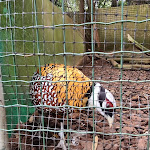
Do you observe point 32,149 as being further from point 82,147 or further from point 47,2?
point 47,2

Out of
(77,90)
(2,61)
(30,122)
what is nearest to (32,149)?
(30,122)

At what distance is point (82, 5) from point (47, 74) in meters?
2.26

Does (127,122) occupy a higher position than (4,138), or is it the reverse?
(4,138)

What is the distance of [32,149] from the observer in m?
1.63

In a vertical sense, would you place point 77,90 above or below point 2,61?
below

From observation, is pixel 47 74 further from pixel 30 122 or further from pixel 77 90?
pixel 30 122

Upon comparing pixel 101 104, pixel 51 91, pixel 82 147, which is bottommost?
pixel 82 147

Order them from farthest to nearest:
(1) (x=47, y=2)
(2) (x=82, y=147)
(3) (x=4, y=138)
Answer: (1) (x=47, y=2), (2) (x=82, y=147), (3) (x=4, y=138)

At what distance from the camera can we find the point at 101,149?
1.62 meters

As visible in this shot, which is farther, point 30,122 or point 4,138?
point 30,122

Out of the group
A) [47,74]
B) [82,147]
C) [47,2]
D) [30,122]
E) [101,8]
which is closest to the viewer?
[82,147]

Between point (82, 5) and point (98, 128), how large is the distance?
8.17 ft

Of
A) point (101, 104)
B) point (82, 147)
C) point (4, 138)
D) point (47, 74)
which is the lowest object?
point (82, 147)

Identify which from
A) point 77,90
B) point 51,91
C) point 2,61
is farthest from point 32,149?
point 2,61
